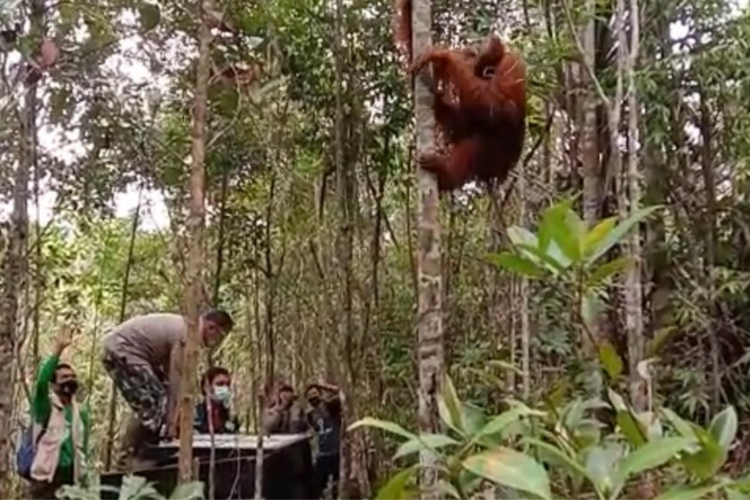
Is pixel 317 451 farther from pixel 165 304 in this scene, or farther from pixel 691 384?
pixel 165 304

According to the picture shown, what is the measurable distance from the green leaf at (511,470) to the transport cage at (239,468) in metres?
2.73

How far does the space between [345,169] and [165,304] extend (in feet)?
14.1

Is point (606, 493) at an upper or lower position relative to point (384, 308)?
lower

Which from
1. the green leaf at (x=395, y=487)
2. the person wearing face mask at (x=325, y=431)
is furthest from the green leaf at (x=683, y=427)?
the person wearing face mask at (x=325, y=431)

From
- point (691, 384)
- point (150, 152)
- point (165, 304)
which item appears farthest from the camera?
point (165, 304)

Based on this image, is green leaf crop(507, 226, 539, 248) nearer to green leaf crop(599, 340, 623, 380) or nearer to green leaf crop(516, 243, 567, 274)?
green leaf crop(516, 243, 567, 274)

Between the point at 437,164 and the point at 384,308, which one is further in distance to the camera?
the point at 384,308

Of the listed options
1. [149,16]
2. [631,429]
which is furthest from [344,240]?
[631,429]

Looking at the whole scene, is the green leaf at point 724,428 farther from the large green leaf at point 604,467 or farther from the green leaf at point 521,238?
the green leaf at point 521,238

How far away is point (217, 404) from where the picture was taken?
16.7 ft

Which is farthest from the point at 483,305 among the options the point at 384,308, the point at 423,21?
the point at 423,21

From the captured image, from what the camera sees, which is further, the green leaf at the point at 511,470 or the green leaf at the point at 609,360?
the green leaf at the point at 609,360

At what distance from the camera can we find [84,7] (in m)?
3.76

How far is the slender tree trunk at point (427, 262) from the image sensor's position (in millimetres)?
2539
